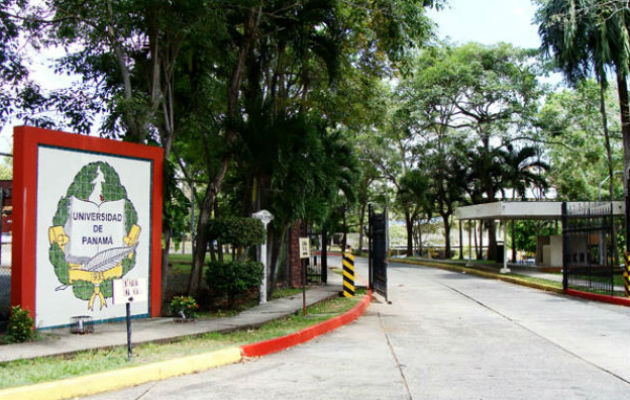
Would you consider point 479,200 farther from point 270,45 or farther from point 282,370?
point 282,370

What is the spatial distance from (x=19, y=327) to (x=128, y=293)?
2.22 m

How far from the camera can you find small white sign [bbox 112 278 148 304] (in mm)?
7215

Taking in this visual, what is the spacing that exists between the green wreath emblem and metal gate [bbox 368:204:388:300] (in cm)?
731

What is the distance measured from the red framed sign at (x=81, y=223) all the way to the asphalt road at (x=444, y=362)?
349cm

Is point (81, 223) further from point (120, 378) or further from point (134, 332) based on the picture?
point (120, 378)

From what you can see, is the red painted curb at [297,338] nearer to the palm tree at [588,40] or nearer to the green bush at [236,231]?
the green bush at [236,231]

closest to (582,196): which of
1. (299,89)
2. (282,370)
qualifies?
(299,89)

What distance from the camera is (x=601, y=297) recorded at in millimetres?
15969

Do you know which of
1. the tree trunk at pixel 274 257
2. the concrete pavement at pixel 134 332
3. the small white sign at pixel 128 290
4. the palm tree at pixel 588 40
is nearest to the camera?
the small white sign at pixel 128 290

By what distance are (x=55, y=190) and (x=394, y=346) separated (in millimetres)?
6137

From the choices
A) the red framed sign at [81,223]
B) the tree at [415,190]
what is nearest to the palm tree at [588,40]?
the red framed sign at [81,223]

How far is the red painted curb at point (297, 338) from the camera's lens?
27.1 feet

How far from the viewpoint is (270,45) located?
52.8 ft

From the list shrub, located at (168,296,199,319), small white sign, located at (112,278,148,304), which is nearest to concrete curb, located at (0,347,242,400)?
small white sign, located at (112,278,148,304)
